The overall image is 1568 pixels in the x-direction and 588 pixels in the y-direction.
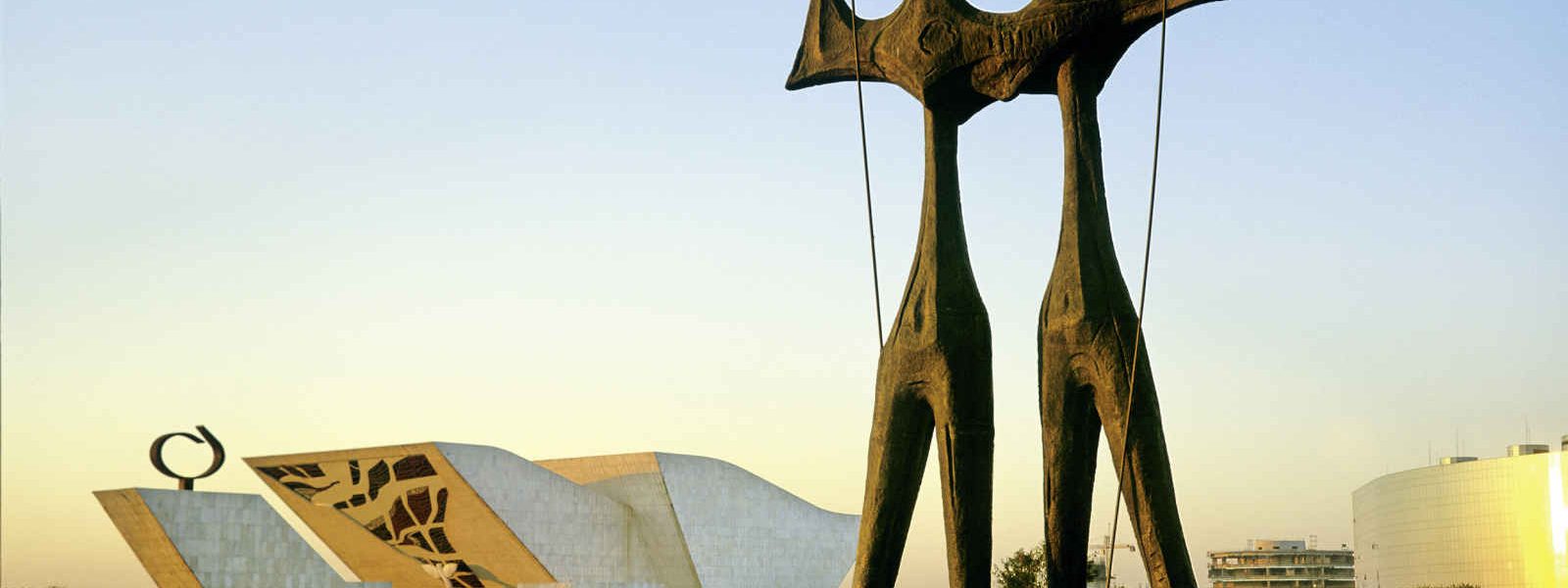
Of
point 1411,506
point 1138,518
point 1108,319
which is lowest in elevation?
point 1138,518

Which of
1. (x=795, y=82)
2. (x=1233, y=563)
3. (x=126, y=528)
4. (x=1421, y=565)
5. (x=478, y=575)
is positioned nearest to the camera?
(x=795, y=82)

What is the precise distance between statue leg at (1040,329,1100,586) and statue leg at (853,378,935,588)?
0.85 m

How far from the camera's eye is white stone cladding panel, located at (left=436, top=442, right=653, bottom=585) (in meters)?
28.2

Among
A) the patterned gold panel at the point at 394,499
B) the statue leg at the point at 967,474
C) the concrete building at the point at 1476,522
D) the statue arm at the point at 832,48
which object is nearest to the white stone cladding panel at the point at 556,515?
the patterned gold panel at the point at 394,499

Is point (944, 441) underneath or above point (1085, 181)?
underneath

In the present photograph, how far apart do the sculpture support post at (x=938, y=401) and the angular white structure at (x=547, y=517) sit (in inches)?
699

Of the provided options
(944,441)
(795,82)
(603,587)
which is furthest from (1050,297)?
(603,587)

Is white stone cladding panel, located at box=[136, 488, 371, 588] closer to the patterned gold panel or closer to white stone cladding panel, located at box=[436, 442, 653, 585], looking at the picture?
the patterned gold panel

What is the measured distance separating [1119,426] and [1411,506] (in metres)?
77.5

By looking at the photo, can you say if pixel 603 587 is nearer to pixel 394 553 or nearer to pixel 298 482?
pixel 394 553

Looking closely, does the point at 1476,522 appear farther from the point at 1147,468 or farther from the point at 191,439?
the point at 1147,468

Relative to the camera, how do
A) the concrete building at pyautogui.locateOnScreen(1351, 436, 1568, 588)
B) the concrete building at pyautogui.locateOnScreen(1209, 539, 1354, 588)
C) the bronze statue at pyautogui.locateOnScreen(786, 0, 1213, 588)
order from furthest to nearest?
the concrete building at pyautogui.locateOnScreen(1209, 539, 1354, 588), the concrete building at pyautogui.locateOnScreen(1351, 436, 1568, 588), the bronze statue at pyautogui.locateOnScreen(786, 0, 1213, 588)

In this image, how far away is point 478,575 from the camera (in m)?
29.4

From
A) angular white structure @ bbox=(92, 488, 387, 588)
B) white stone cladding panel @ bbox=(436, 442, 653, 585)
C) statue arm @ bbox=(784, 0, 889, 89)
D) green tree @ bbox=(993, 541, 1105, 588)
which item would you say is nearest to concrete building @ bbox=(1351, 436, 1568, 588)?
green tree @ bbox=(993, 541, 1105, 588)
